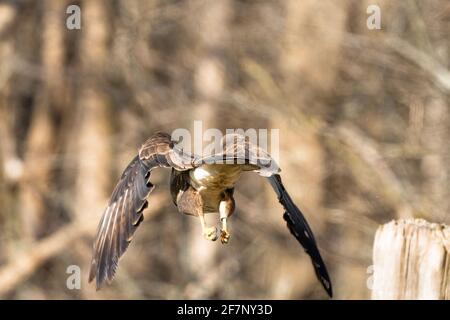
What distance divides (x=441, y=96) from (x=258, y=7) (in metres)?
3.93

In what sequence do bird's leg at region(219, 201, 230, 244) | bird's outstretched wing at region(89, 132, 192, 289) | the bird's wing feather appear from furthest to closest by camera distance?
1. bird's leg at region(219, 201, 230, 244)
2. bird's outstretched wing at region(89, 132, 192, 289)
3. the bird's wing feather

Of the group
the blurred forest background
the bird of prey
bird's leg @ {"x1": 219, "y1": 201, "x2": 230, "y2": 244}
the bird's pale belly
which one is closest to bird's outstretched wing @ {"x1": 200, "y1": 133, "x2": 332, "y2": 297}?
the bird of prey

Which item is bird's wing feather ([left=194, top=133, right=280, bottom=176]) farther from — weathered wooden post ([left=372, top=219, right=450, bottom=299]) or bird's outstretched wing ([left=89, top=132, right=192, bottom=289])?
weathered wooden post ([left=372, top=219, right=450, bottom=299])

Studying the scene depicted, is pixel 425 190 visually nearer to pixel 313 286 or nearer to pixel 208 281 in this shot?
pixel 208 281

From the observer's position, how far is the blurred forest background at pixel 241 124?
8875mm

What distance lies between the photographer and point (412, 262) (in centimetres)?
389

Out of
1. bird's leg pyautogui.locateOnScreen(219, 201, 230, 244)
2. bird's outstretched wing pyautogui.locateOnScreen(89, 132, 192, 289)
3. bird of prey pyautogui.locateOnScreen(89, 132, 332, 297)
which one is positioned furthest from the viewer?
bird's leg pyautogui.locateOnScreen(219, 201, 230, 244)

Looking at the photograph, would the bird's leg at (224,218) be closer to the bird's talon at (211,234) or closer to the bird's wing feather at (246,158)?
the bird's talon at (211,234)

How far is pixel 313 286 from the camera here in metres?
12.9

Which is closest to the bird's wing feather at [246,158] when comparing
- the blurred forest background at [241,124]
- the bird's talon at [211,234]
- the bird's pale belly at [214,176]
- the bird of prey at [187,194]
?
the bird of prey at [187,194]

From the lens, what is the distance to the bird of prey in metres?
4.30

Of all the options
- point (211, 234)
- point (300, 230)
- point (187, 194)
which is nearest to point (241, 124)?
point (187, 194)

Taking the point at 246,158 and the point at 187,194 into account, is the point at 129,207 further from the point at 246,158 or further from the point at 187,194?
the point at 246,158

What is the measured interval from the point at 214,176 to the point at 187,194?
26 cm
